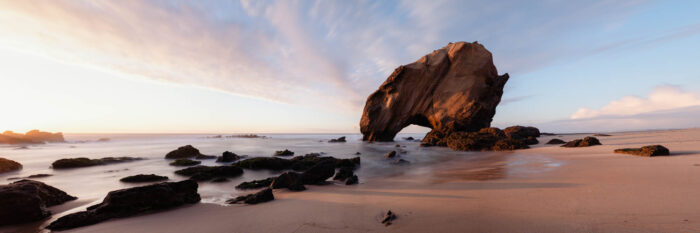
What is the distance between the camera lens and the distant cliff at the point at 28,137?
3109cm

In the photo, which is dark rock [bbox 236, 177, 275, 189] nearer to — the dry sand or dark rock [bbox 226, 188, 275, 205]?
dark rock [bbox 226, 188, 275, 205]

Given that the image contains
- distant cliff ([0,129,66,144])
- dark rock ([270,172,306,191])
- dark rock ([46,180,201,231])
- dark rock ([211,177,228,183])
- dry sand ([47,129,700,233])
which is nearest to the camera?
dry sand ([47,129,700,233])

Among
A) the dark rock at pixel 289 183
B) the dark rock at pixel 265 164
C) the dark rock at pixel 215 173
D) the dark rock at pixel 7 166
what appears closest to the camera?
the dark rock at pixel 289 183

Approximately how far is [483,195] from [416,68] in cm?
2385

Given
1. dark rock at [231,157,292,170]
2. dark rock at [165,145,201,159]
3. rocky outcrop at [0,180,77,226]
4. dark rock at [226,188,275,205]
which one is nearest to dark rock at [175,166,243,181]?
dark rock at [231,157,292,170]

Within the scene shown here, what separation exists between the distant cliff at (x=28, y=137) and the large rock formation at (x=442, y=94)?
47764 mm

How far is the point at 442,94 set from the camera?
25.9 m

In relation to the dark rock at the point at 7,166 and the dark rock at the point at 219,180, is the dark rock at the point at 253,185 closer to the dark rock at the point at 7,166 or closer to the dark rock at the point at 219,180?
the dark rock at the point at 219,180

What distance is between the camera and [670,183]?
3.54m

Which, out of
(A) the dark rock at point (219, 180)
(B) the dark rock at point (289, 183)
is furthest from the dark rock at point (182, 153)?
(B) the dark rock at point (289, 183)

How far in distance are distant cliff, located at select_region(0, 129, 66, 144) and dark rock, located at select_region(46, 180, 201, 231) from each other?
49.2m

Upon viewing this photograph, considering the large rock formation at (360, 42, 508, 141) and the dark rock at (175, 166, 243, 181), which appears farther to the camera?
the large rock formation at (360, 42, 508, 141)

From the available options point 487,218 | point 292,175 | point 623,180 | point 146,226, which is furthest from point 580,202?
point 146,226

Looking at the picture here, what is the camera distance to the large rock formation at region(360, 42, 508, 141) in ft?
78.6
